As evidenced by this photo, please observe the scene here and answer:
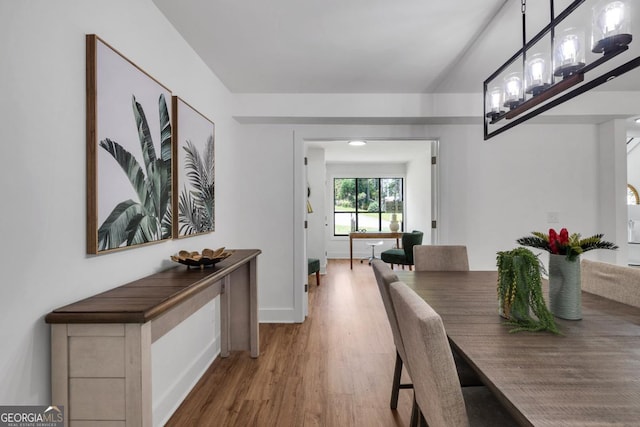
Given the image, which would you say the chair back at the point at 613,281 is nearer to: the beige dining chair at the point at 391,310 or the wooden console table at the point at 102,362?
the beige dining chair at the point at 391,310

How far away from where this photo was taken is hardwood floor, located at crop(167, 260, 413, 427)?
1.91m

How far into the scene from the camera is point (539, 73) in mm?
1526

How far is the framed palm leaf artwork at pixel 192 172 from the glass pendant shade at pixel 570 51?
2008 mm

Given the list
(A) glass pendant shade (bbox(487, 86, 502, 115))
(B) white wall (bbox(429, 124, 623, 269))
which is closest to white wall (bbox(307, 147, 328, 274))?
(B) white wall (bbox(429, 124, 623, 269))

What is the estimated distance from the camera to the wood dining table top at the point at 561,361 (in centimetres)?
75

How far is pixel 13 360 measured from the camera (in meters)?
1.00

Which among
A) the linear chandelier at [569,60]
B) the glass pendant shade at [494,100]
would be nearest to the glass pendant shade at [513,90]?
the linear chandelier at [569,60]

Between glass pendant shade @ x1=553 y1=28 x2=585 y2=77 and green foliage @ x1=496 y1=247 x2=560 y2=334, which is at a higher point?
glass pendant shade @ x1=553 y1=28 x2=585 y2=77

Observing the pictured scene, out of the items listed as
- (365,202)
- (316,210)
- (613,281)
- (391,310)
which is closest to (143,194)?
(391,310)

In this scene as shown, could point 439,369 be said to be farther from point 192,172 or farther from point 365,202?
point 365,202

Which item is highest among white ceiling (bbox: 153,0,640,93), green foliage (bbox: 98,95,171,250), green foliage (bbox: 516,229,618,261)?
white ceiling (bbox: 153,0,640,93)

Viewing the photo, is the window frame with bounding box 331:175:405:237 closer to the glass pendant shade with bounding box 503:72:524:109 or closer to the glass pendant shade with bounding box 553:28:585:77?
the glass pendant shade with bounding box 503:72:524:109

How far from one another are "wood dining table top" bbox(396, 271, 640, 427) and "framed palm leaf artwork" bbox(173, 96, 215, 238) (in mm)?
1606

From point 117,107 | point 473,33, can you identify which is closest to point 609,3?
point 473,33
